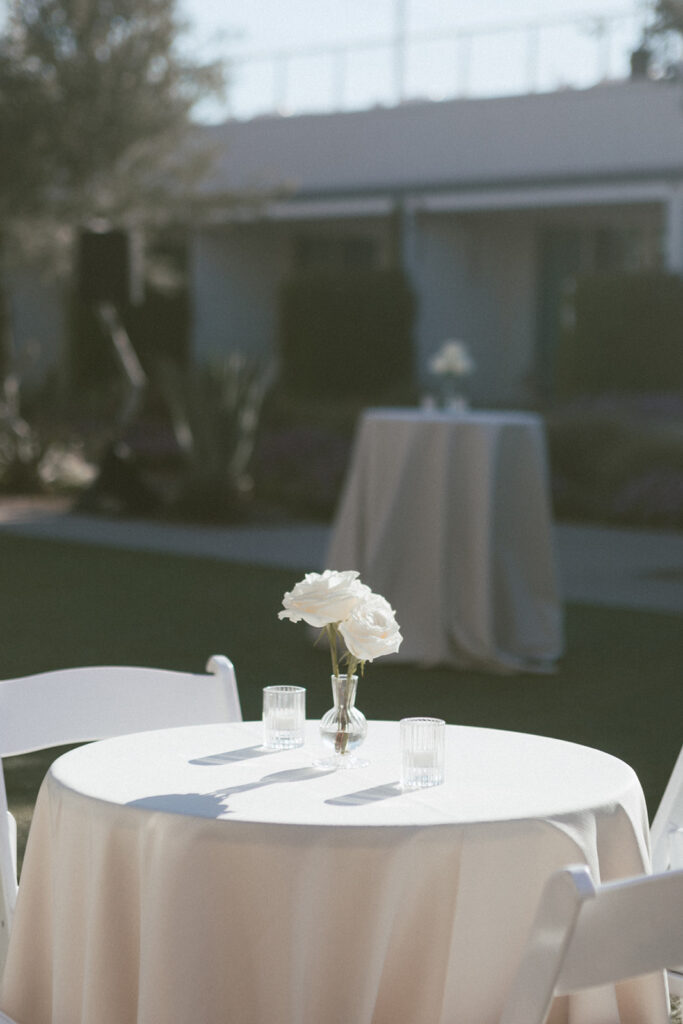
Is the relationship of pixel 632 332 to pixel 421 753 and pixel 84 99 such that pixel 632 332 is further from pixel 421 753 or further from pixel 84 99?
pixel 421 753

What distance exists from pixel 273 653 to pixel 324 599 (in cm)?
577

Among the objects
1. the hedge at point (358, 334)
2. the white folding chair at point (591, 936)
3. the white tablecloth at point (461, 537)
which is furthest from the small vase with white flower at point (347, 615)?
the hedge at point (358, 334)

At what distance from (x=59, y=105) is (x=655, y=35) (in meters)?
9.53

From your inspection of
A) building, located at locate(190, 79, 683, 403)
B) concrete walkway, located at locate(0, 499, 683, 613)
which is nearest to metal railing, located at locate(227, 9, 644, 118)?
building, located at locate(190, 79, 683, 403)

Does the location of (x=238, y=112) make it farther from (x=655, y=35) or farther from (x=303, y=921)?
(x=303, y=921)

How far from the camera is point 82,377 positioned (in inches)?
1021

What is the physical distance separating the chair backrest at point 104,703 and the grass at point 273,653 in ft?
6.08

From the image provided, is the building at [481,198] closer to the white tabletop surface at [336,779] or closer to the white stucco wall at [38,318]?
the white stucco wall at [38,318]

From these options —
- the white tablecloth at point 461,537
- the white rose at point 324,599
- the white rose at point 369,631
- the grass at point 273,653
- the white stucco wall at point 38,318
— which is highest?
the white stucco wall at point 38,318

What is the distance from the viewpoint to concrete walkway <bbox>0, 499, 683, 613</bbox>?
10.8m

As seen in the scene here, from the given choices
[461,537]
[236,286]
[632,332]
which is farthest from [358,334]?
[461,537]

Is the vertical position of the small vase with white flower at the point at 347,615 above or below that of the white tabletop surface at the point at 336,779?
above

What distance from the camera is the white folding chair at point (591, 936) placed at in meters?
2.06

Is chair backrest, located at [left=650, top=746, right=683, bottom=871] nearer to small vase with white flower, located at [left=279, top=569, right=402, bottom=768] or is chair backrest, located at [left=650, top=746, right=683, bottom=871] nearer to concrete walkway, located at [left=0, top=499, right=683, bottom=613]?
small vase with white flower, located at [left=279, top=569, right=402, bottom=768]
